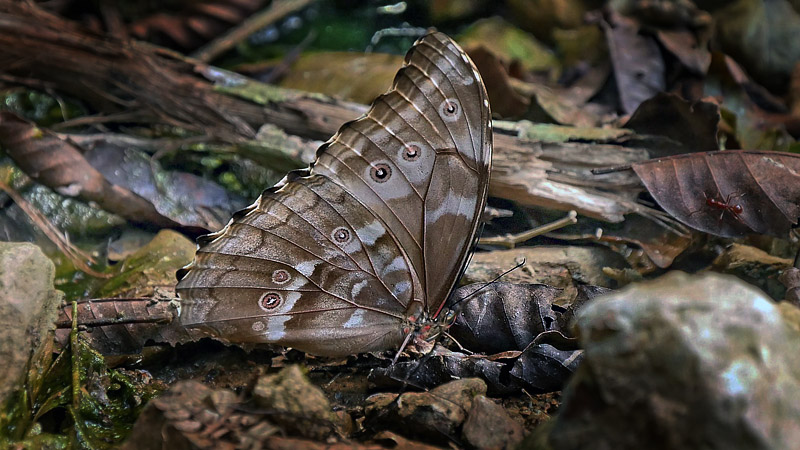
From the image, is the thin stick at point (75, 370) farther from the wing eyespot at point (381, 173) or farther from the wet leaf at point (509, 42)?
the wet leaf at point (509, 42)

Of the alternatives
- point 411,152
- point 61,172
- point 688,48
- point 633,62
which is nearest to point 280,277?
point 411,152

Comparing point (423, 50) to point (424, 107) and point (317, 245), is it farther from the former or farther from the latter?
point (317, 245)

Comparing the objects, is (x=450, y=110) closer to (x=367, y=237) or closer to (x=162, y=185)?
(x=367, y=237)

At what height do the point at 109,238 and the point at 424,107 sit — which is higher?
the point at 424,107

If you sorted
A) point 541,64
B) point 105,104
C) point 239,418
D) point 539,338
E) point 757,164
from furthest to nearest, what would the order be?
point 541,64 → point 105,104 → point 757,164 → point 539,338 → point 239,418

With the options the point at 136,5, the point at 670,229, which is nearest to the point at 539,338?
the point at 670,229

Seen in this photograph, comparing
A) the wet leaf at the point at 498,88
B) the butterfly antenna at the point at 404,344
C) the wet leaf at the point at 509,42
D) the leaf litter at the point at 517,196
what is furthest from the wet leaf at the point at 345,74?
the butterfly antenna at the point at 404,344

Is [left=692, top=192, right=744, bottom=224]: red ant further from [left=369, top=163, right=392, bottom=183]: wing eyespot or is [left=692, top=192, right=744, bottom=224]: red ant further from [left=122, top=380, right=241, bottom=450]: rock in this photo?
[left=122, top=380, right=241, bottom=450]: rock
